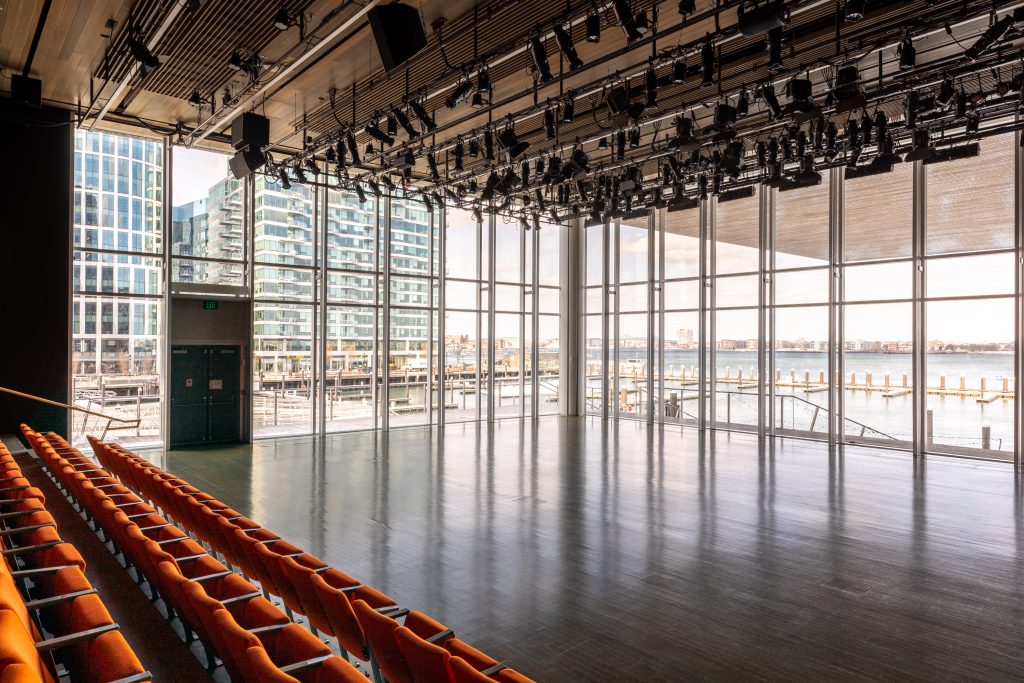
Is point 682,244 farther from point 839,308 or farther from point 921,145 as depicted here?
point 921,145

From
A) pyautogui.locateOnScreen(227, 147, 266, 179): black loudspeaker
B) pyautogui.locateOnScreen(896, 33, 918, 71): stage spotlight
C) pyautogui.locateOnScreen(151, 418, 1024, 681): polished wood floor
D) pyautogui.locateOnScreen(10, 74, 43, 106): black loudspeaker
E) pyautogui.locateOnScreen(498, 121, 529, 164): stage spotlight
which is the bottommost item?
pyautogui.locateOnScreen(151, 418, 1024, 681): polished wood floor

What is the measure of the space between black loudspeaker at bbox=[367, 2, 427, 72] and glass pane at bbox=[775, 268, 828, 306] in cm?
958

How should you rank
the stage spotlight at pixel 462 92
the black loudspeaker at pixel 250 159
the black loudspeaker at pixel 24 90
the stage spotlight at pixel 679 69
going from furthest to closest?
the black loudspeaker at pixel 250 159 < the black loudspeaker at pixel 24 90 < the stage spotlight at pixel 462 92 < the stage spotlight at pixel 679 69

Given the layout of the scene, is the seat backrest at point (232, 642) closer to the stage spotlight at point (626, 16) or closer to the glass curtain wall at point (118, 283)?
the stage spotlight at point (626, 16)

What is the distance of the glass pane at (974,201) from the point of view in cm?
1034

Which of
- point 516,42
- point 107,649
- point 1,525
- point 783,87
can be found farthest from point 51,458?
point 783,87

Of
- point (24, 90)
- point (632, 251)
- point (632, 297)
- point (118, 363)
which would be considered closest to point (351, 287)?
point (118, 363)

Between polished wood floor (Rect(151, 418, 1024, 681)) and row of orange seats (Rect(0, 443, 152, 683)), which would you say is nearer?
row of orange seats (Rect(0, 443, 152, 683))

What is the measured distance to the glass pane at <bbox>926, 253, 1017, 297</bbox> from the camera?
10398 mm

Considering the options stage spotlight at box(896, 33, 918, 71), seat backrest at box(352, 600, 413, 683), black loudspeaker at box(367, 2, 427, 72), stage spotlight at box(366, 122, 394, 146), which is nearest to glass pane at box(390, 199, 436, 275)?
stage spotlight at box(366, 122, 394, 146)

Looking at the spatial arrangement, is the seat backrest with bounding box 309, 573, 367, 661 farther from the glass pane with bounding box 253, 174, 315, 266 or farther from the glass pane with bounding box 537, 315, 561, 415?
the glass pane with bounding box 537, 315, 561, 415

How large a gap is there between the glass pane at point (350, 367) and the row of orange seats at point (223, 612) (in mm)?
8580

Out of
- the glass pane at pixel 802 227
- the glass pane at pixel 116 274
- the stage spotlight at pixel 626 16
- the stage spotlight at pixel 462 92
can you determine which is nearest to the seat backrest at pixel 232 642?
the stage spotlight at pixel 626 16

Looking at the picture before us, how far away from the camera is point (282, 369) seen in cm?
1255
